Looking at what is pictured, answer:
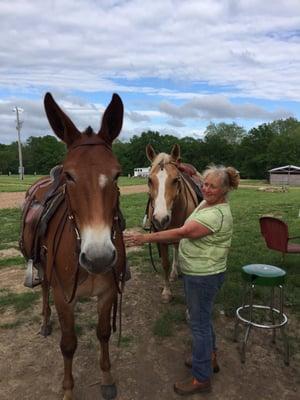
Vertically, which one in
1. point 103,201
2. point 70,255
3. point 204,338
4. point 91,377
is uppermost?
point 103,201

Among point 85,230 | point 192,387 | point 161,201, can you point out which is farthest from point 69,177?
point 161,201

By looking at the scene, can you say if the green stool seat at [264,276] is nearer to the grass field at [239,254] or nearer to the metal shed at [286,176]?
the grass field at [239,254]

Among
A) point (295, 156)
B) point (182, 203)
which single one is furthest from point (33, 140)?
point (182, 203)

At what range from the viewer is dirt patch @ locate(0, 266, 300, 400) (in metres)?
3.59

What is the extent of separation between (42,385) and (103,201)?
2.16 m

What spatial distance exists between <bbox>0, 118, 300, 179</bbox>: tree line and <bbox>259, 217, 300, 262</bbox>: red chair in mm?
58618

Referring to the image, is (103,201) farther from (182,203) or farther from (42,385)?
(182,203)

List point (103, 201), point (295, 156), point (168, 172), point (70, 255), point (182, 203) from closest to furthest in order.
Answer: point (103, 201) < point (70, 255) < point (168, 172) < point (182, 203) < point (295, 156)

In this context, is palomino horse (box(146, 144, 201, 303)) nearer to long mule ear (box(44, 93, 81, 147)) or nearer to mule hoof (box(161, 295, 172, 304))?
mule hoof (box(161, 295, 172, 304))

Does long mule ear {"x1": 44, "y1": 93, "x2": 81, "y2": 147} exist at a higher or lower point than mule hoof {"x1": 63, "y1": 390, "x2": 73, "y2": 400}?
higher

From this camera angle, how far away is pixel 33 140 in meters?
90.9

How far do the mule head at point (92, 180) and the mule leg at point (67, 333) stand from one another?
0.99 m

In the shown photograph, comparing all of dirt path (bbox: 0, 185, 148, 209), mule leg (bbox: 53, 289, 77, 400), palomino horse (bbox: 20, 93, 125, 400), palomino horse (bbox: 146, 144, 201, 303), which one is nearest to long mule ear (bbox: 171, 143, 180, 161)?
palomino horse (bbox: 146, 144, 201, 303)

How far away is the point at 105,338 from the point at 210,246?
1302mm
